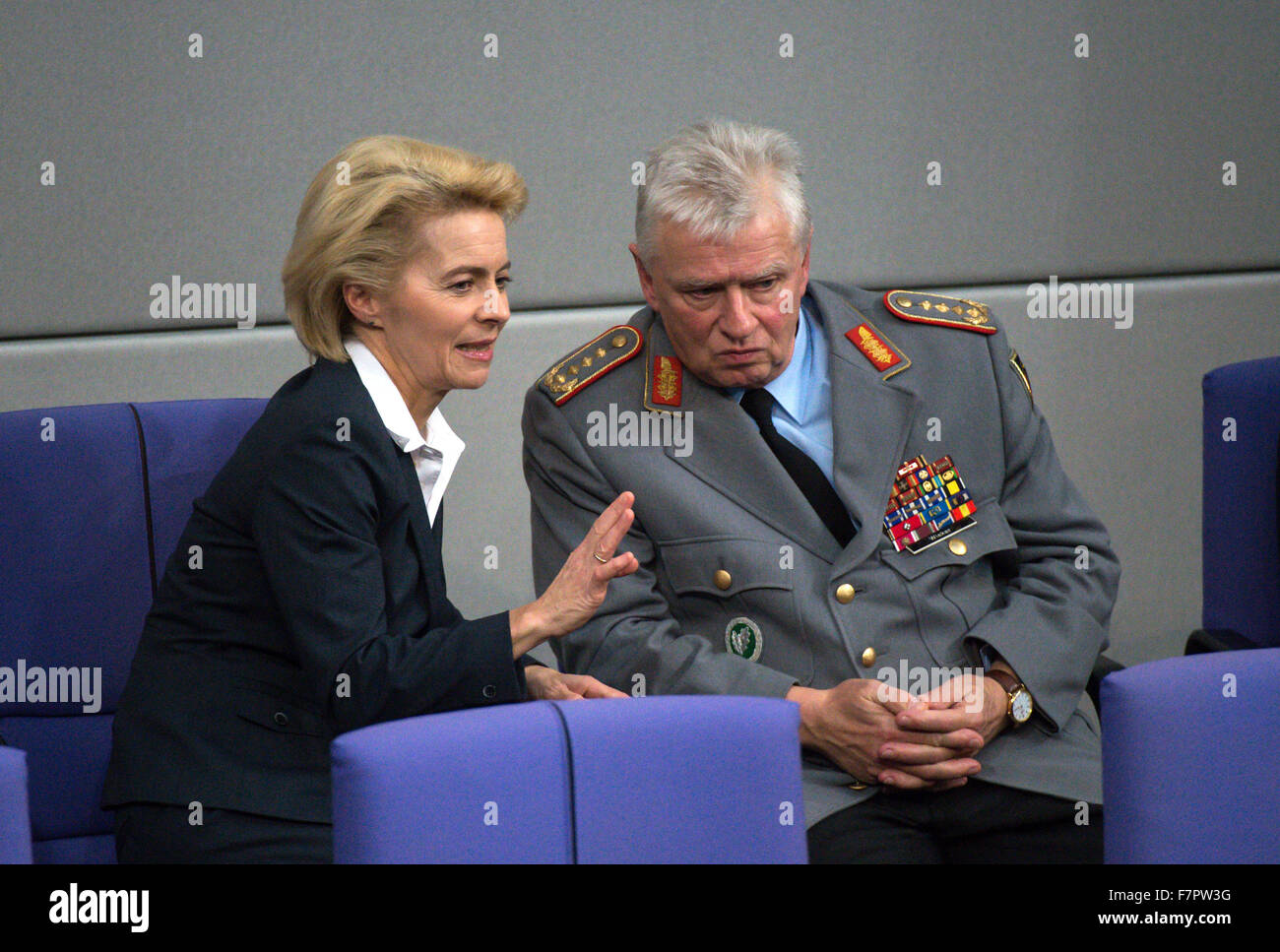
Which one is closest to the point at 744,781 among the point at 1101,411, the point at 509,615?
the point at 509,615

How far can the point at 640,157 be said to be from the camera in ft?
8.81

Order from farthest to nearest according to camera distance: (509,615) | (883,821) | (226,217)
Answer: (226,217) → (883,821) → (509,615)

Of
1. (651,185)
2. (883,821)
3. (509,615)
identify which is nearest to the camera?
(509,615)

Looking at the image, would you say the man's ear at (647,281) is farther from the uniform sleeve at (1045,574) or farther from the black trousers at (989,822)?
the black trousers at (989,822)

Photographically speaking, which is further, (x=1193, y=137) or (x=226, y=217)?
(x=1193, y=137)

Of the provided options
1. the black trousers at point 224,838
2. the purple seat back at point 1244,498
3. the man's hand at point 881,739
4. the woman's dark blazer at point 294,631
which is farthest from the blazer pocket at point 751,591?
the purple seat back at point 1244,498

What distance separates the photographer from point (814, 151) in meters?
2.73

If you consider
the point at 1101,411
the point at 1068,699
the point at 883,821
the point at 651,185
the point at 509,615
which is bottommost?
the point at 883,821

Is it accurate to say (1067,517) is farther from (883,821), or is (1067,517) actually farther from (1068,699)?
(883,821)

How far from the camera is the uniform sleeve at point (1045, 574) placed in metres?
1.80
